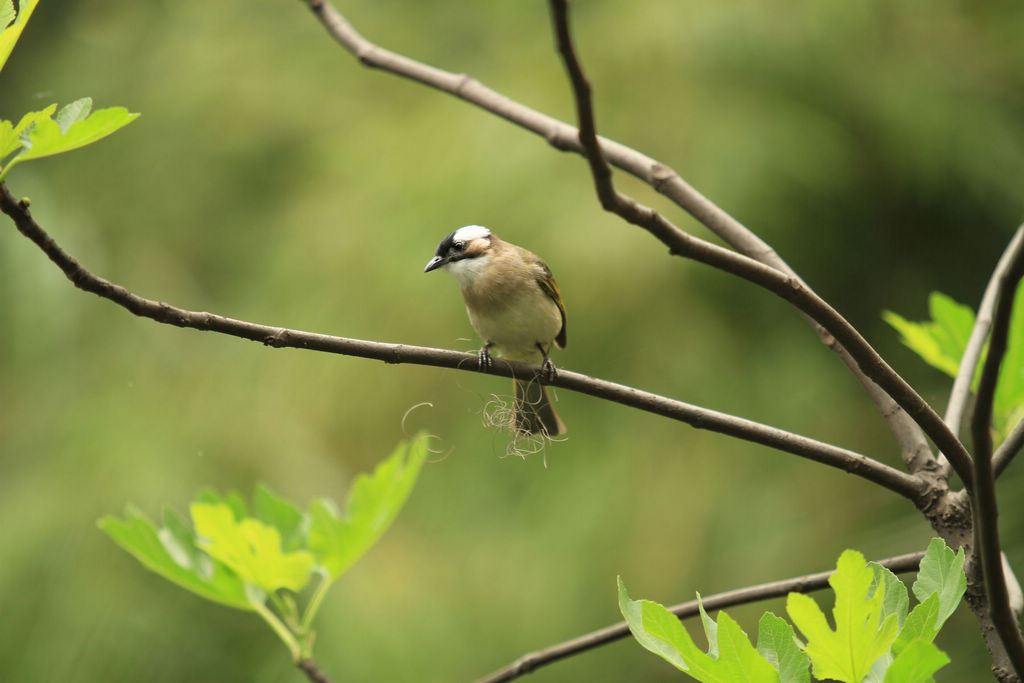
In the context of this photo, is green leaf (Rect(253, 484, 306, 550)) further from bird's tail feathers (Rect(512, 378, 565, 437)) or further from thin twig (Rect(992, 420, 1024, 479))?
thin twig (Rect(992, 420, 1024, 479))

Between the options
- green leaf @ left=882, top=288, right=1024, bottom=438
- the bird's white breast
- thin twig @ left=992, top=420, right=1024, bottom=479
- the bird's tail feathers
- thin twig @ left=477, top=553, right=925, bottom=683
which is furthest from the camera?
the bird's white breast

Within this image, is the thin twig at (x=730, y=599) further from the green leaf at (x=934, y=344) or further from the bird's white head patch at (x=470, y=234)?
the bird's white head patch at (x=470, y=234)

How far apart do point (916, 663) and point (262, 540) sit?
2.51ft

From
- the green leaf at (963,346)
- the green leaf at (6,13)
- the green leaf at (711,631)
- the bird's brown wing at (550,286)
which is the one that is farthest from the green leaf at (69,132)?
the bird's brown wing at (550,286)

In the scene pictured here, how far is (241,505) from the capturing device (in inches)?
45.6

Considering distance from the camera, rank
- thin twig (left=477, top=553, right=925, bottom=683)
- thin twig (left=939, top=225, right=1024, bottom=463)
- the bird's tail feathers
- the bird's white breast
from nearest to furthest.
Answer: thin twig (left=477, top=553, right=925, bottom=683), thin twig (left=939, top=225, right=1024, bottom=463), the bird's tail feathers, the bird's white breast

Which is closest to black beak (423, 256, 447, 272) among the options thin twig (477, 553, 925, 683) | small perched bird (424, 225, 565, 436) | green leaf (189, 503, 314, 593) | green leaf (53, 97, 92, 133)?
small perched bird (424, 225, 565, 436)

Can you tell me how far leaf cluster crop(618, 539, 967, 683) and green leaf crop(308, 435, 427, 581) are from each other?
530 millimetres

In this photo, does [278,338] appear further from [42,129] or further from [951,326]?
[951,326]

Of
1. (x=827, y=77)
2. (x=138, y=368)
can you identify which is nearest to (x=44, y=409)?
(x=138, y=368)

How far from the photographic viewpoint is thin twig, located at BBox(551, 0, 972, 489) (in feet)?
2.10

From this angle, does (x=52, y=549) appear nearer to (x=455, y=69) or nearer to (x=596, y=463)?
(x=596, y=463)

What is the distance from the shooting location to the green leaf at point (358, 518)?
118cm

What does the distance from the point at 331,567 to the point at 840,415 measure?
123 centimetres
